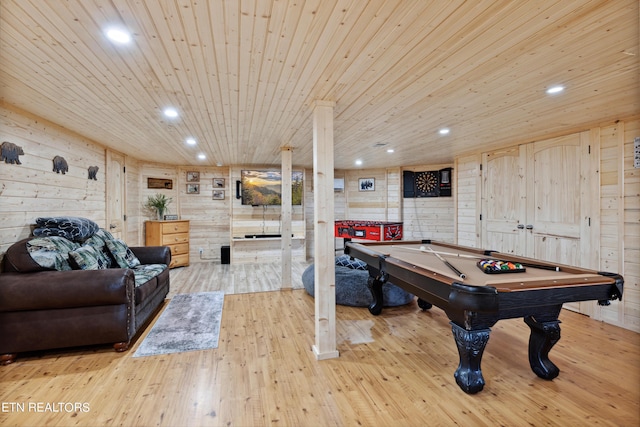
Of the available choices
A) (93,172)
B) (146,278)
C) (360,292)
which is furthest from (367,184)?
(93,172)

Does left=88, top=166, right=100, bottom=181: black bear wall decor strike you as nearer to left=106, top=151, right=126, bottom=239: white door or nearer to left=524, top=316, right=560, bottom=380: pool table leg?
left=106, top=151, right=126, bottom=239: white door

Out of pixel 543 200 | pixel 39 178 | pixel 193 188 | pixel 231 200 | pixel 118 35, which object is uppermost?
pixel 118 35

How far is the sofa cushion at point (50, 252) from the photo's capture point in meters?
2.65

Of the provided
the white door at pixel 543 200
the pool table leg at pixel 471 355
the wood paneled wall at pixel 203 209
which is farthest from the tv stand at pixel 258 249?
the pool table leg at pixel 471 355

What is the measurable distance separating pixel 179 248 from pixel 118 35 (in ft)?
17.9

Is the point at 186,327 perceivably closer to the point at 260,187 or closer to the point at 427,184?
the point at 260,187

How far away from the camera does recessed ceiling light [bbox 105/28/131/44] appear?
1.69 metres

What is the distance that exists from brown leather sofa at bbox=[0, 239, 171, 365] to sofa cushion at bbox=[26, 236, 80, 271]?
0.15 ft

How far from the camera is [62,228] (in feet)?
10.4

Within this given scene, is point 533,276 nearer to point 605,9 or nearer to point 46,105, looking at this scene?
point 605,9

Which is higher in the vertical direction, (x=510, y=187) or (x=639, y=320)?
(x=510, y=187)

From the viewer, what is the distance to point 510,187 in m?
4.68

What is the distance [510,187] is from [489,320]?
3.49 meters

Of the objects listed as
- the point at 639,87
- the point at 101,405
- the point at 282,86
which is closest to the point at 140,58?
Result: the point at 282,86
